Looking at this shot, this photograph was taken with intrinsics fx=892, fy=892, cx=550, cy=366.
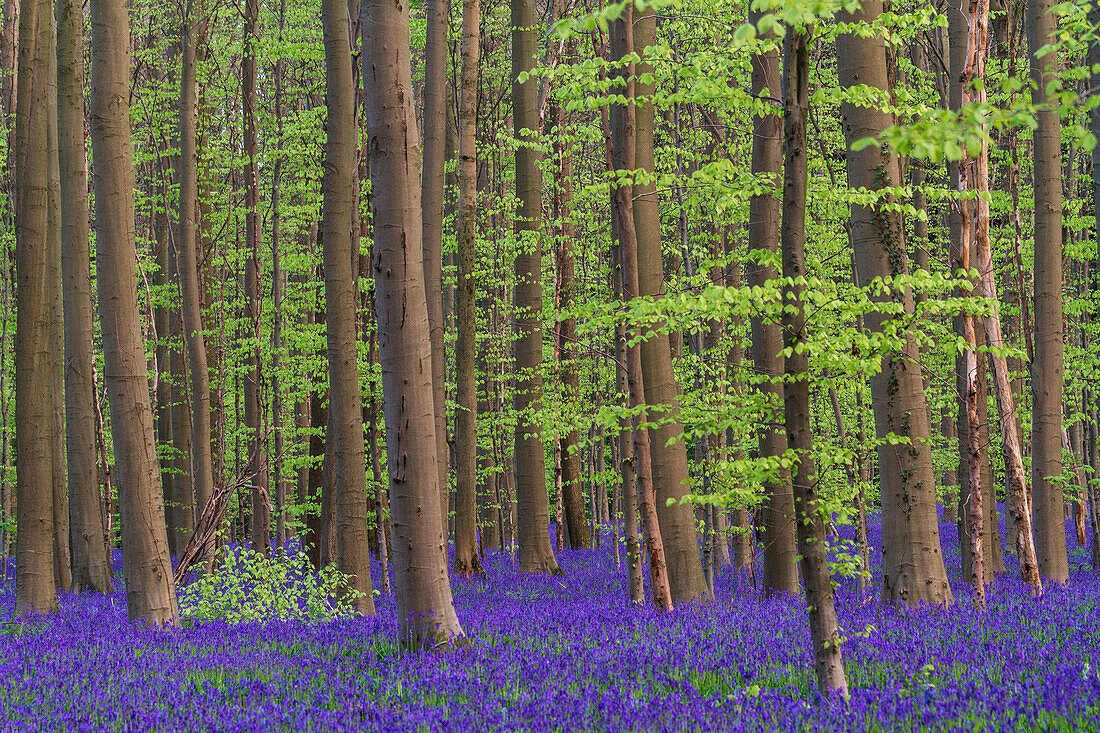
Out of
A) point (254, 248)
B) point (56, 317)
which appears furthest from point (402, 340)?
point (254, 248)

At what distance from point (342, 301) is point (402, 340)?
459cm

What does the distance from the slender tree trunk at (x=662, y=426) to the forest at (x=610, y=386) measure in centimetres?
5

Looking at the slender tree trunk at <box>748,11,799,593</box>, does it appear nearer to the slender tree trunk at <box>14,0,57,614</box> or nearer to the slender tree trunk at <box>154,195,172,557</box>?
the slender tree trunk at <box>14,0,57,614</box>

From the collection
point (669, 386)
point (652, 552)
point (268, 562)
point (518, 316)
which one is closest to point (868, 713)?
point (652, 552)

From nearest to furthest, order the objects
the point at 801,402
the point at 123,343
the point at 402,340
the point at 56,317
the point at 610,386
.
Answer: the point at 801,402
the point at 402,340
the point at 123,343
the point at 56,317
the point at 610,386

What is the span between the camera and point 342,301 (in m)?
11.9

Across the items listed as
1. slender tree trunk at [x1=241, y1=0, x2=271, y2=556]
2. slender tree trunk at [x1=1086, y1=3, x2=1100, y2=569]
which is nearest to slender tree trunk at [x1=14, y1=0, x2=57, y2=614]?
slender tree trunk at [x1=241, y1=0, x2=271, y2=556]

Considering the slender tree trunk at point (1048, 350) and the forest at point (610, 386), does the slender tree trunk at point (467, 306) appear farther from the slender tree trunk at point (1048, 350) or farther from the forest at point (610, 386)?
the slender tree trunk at point (1048, 350)

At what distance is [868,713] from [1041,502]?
401 inches

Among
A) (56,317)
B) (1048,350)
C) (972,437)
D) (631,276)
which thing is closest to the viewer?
(631,276)

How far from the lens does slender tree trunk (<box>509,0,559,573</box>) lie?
17719 mm

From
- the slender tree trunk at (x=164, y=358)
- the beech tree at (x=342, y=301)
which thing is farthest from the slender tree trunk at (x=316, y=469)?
the beech tree at (x=342, y=301)

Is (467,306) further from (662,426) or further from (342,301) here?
(662,426)

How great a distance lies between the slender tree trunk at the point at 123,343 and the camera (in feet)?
31.5
